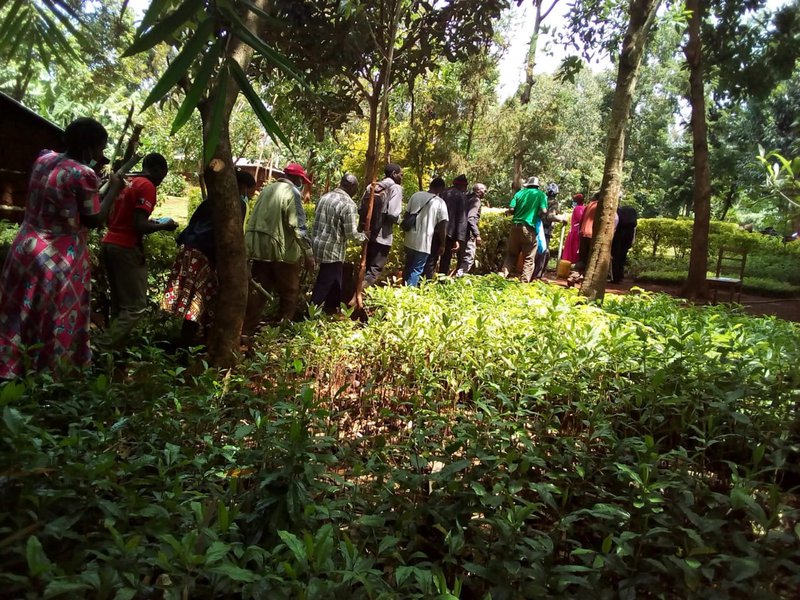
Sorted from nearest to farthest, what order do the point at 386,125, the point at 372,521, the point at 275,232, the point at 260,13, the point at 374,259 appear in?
the point at 260,13 < the point at 372,521 < the point at 275,232 < the point at 374,259 < the point at 386,125

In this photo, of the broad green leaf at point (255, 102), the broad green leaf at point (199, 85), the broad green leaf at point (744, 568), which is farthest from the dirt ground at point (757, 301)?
the broad green leaf at point (199, 85)

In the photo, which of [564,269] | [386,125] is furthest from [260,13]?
[564,269]

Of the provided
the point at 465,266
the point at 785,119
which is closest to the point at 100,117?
the point at 465,266

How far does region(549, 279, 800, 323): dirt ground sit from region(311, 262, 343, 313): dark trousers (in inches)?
192

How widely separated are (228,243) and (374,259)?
10.1ft

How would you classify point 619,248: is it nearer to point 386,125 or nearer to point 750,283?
point 750,283

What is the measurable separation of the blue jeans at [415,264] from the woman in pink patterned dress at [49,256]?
433 centimetres

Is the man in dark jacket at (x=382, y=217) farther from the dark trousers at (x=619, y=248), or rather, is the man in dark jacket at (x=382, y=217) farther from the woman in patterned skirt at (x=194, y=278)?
the dark trousers at (x=619, y=248)

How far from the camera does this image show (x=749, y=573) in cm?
168

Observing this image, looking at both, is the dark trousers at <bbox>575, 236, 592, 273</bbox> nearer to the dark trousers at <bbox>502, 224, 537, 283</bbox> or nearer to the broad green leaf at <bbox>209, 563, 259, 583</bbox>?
the dark trousers at <bbox>502, 224, 537, 283</bbox>

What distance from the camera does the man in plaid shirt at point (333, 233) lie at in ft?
19.0

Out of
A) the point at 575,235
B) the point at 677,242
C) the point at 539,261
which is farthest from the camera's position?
the point at 677,242

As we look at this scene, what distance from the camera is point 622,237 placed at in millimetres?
11203

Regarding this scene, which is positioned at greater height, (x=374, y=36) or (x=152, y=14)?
(x=374, y=36)
